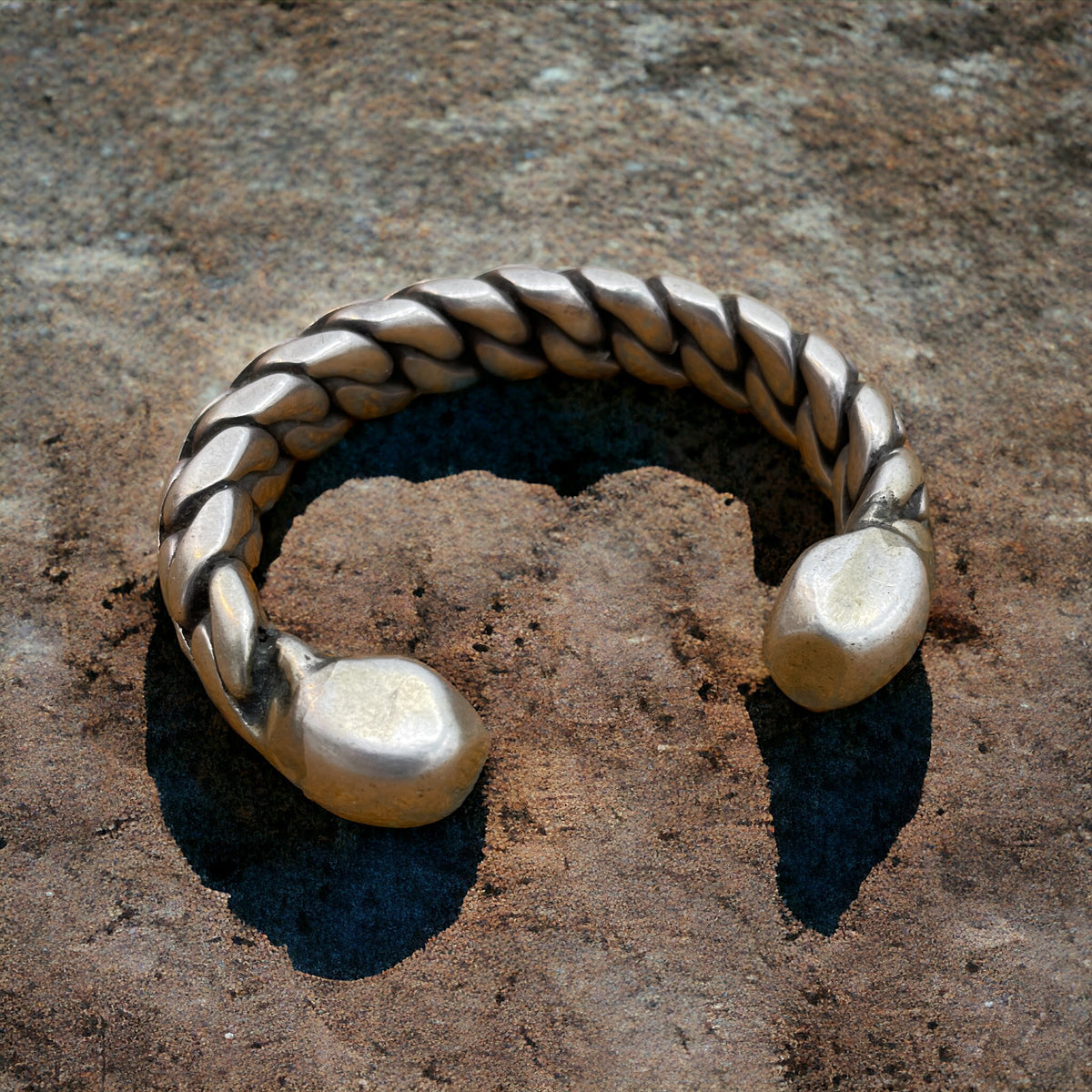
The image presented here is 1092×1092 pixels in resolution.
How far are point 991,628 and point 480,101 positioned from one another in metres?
1.50

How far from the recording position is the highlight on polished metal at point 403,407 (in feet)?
6.08

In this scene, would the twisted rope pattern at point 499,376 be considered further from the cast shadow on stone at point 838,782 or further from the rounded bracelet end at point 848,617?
the cast shadow on stone at point 838,782

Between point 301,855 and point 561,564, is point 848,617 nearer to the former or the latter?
point 561,564

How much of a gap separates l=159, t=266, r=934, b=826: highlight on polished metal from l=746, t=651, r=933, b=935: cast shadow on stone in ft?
0.29

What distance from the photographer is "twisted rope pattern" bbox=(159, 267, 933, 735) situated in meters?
1.99

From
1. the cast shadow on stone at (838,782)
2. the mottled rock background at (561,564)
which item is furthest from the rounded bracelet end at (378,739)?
the cast shadow on stone at (838,782)

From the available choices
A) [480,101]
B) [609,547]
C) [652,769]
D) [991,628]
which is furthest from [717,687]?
[480,101]

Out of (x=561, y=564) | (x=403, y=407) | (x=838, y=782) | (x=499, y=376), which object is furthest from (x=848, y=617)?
(x=403, y=407)

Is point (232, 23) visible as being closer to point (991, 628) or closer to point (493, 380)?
point (493, 380)

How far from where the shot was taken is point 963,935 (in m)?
1.88

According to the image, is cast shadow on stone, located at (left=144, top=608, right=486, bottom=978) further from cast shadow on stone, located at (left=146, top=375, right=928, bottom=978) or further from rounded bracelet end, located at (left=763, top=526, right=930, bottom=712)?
rounded bracelet end, located at (left=763, top=526, right=930, bottom=712)

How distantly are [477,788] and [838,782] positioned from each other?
1.92 feet

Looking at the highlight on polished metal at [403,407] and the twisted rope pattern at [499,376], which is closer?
the highlight on polished metal at [403,407]

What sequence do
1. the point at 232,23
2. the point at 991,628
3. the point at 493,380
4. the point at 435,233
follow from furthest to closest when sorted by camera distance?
1. the point at 232,23
2. the point at 435,233
3. the point at 493,380
4. the point at 991,628
